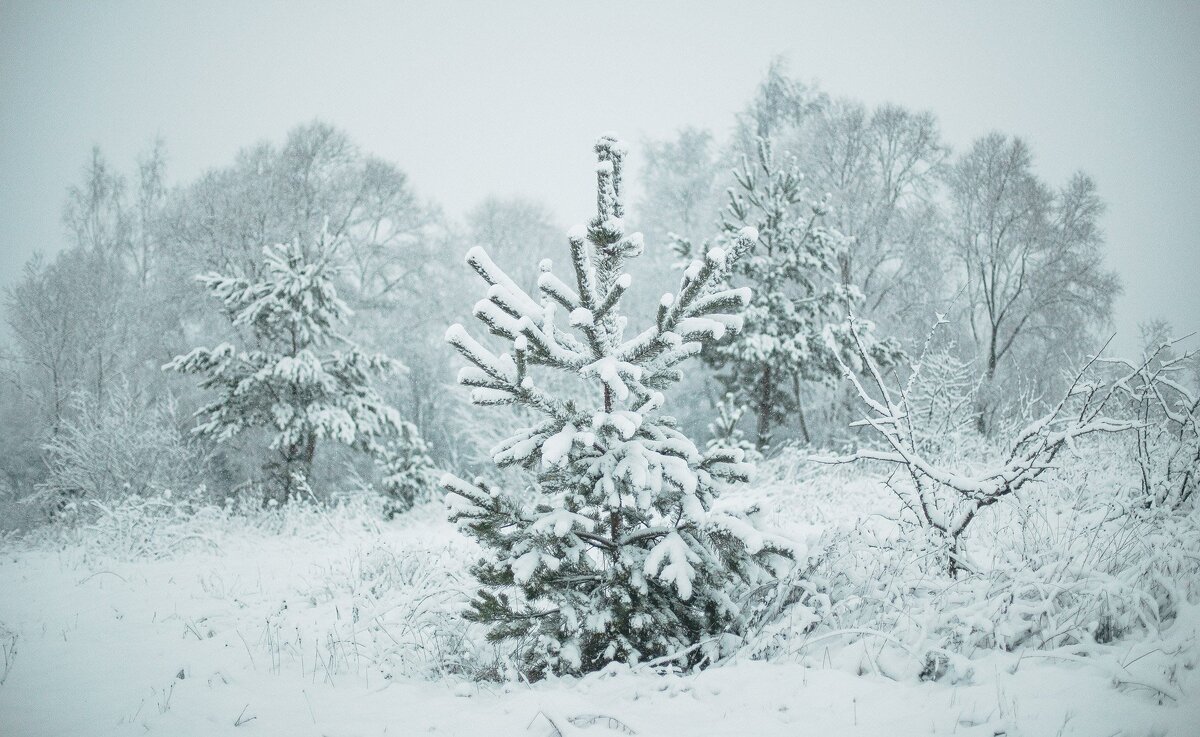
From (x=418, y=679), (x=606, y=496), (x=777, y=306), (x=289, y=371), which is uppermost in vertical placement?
(x=777, y=306)

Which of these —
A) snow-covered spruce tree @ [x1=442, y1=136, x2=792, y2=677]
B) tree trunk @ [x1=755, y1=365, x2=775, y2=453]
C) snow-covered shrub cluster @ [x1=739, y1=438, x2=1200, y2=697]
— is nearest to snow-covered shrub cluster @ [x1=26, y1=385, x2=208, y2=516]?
snow-covered spruce tree @ [x1=442, y1=136, x2=792, y2=677]

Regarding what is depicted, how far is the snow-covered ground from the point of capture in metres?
1.98

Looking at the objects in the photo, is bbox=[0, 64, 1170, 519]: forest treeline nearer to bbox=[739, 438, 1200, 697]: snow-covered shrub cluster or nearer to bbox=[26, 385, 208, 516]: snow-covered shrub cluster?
bbox=[26, 385, 208, 516]: snow-covered shrub cluster

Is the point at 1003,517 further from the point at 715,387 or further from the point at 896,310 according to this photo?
the point at 715,387

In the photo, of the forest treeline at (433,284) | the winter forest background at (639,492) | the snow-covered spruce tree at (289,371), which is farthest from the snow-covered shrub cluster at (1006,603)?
the snow-covered spruce tree at (289,371)

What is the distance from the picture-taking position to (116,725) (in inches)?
102

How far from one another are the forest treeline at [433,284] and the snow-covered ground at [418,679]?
6.47m

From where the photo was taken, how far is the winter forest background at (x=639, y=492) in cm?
243

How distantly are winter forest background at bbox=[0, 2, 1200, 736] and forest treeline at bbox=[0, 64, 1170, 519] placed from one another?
0.37 ft

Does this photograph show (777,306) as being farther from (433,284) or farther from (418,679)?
(433,284)

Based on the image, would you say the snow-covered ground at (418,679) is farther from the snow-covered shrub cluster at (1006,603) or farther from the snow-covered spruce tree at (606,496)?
the snow-covered spruce tree at (606,496)

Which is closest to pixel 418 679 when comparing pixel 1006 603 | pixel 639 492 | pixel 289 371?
pixel 639 492

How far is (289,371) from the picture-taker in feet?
32.0

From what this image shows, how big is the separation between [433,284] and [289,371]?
9.73 m
